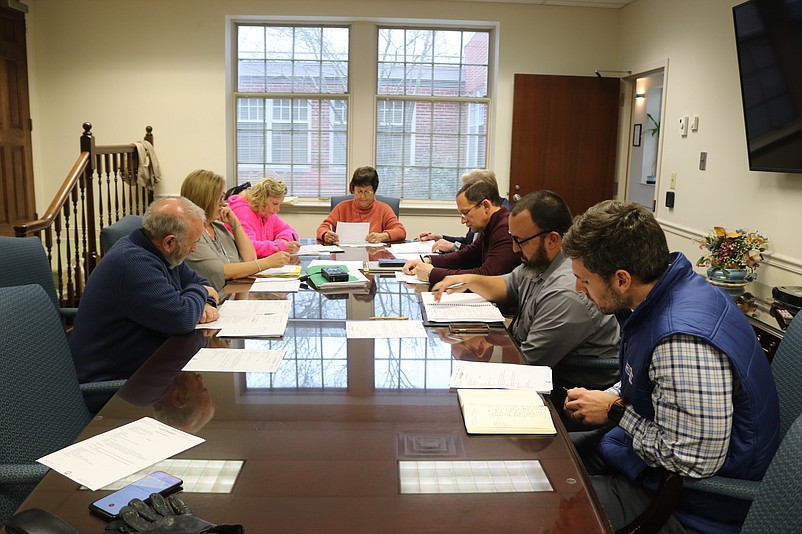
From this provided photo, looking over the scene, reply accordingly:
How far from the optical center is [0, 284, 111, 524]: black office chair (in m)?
1.51

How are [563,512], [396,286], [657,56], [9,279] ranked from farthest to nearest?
[657,56], [396,286], [9,279], [563,512]

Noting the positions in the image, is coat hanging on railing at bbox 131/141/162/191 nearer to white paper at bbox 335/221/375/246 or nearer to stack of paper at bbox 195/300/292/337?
white paper at bbox 335/221/375/246

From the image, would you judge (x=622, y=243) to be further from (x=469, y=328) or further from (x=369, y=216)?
(x=369, y=216)

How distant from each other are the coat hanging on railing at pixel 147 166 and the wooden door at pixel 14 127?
97 cm

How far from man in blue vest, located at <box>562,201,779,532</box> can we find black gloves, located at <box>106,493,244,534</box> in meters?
0.94

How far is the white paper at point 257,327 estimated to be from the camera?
2289mm

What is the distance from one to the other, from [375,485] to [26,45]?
638cm

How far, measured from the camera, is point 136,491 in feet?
4.04

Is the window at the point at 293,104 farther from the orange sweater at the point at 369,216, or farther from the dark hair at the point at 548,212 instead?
the dark hair at the point at 548,212

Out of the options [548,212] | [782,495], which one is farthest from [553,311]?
[782,495]

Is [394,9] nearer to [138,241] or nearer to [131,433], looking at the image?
[138,241]

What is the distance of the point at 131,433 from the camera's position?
1.49m

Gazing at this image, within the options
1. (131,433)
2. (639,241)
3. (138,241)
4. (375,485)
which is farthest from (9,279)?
(639,241)

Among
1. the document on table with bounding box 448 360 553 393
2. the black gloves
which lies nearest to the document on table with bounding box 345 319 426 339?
the document on table with bounding box 448 360 553 393
